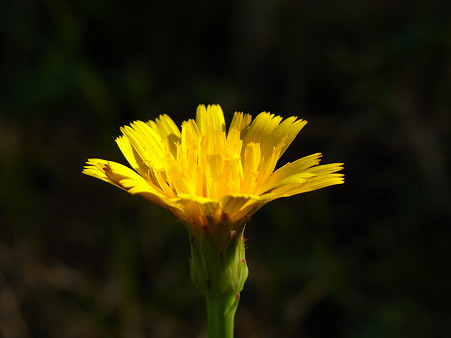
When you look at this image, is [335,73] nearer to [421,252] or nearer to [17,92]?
[421,252]

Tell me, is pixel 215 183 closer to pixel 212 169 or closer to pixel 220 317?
pixel 212 169

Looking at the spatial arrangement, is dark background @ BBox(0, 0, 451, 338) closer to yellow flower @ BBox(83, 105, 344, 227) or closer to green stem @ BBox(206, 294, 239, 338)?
yellow flower @ BBox(83, 105, 344, 227)

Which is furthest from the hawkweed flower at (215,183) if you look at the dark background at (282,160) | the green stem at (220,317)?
the dark background at (282,160)

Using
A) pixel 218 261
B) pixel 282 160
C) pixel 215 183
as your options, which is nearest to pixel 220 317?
pixel 218 261

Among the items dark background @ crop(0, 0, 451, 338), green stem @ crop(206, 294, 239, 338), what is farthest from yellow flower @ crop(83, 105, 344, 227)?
dark background @ crop(0, 0, 451, 338)

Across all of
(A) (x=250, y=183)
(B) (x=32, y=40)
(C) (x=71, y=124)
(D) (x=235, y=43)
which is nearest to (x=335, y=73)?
(D) (x=235, y=43)

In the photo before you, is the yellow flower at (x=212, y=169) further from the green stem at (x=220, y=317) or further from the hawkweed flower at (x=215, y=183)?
the green stem at (x=220, y=317)
